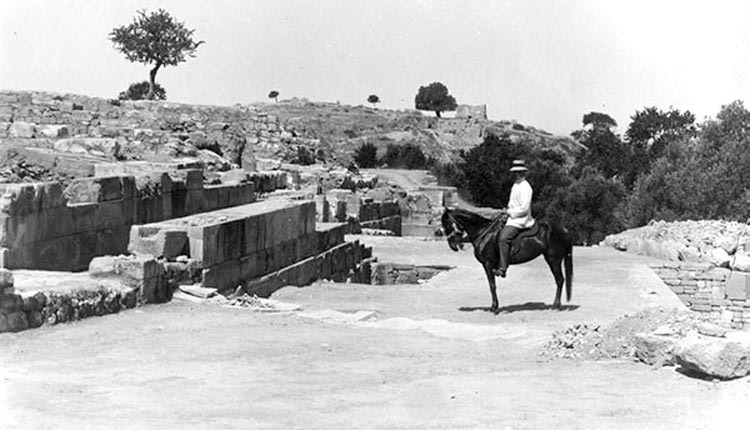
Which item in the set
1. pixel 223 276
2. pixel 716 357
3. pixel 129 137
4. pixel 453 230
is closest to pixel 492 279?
pixel 453 230

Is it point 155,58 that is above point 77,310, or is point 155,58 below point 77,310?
above

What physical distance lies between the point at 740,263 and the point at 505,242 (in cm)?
990

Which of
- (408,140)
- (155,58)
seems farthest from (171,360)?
(408,140)

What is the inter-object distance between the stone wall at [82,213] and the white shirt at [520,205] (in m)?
5.64

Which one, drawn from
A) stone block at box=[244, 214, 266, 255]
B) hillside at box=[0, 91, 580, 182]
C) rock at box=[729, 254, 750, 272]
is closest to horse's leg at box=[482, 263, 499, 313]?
stone block at box=[244, 214, 266, 255]

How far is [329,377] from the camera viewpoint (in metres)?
7.88

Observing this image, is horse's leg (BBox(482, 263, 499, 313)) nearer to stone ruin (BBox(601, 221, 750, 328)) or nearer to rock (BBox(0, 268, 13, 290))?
rock (BBox(0, 268, 13, 290))

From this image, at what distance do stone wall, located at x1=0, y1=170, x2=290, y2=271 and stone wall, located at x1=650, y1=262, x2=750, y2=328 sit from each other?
9.36 metres

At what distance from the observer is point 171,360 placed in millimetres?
8352

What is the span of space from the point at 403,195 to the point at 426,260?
14.8 meters

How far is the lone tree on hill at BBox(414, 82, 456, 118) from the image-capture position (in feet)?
350

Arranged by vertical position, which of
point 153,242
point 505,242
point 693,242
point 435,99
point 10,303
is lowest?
point 693,242

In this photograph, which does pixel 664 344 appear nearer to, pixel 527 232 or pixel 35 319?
pixel 527 232

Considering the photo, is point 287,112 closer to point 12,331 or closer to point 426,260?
point 426,260
